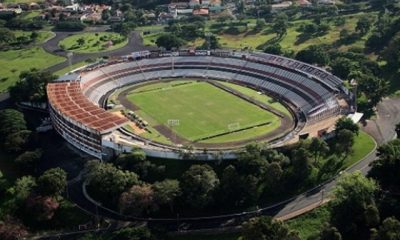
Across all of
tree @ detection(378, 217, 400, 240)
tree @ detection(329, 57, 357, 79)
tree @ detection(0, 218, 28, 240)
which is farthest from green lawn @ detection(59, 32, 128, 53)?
tree @ detection(378, 217, 400, 240)

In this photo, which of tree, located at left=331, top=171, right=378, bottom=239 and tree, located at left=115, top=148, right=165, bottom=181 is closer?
tree, located at left=331, top=171, right=378, bottom=239

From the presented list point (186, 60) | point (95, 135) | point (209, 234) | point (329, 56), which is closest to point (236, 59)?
point (186, 60)

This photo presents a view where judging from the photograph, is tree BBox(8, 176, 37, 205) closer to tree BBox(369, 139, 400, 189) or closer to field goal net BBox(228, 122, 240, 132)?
field goal net BBox(228, 122, 240, 132)

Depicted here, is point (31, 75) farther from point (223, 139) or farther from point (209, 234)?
point (209, 234)

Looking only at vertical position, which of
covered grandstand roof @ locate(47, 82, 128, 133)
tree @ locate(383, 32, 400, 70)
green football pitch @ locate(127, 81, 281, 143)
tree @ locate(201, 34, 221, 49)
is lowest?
green football pitch @ locate(127, 81, 281, 143)

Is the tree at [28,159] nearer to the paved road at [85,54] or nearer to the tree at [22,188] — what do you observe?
the tree at [22,188]
